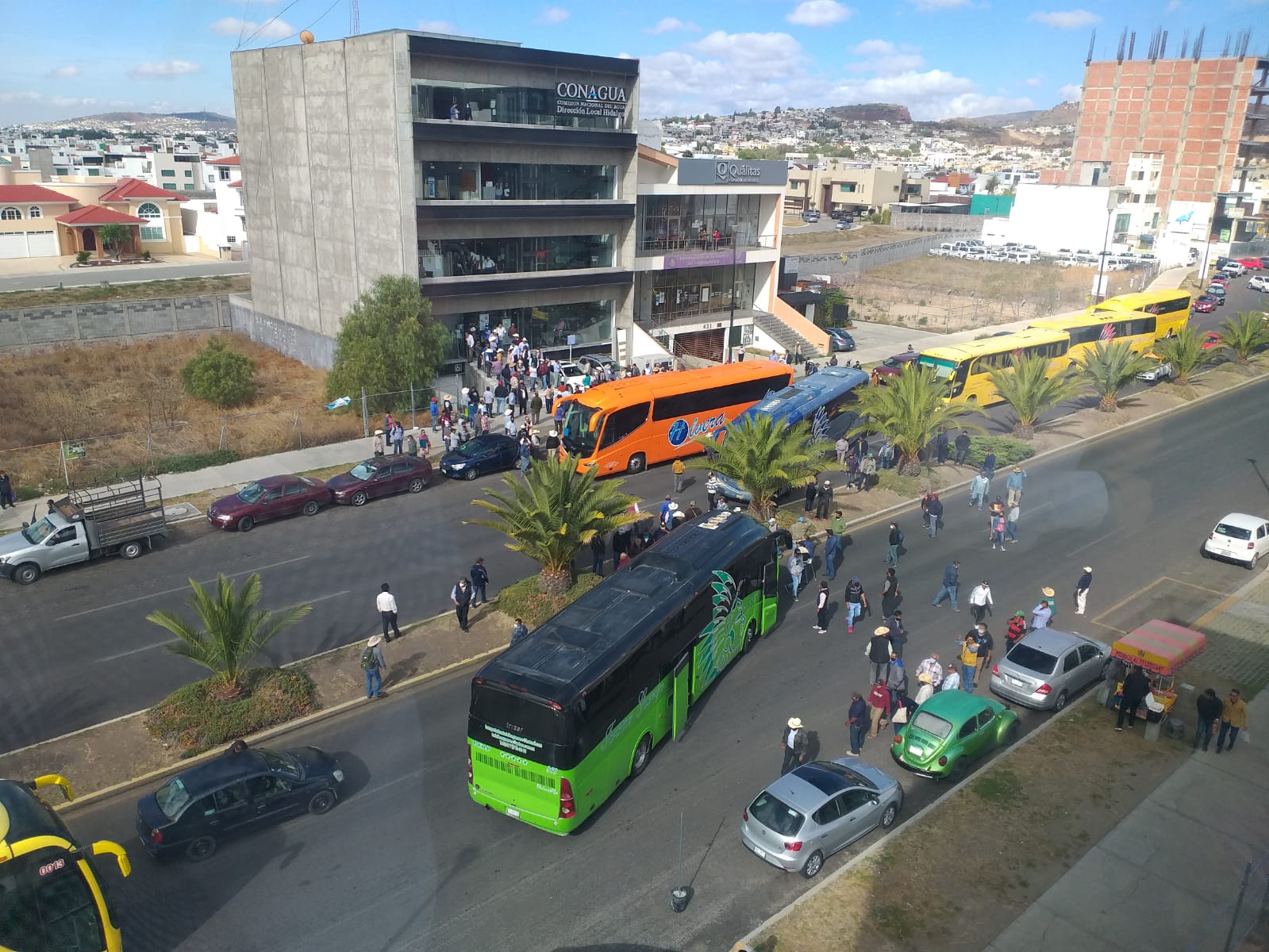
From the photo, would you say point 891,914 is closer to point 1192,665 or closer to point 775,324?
point 1192,665

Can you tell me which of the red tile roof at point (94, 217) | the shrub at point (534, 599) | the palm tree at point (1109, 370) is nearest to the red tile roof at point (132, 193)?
the red tile roof at point (94, 217)

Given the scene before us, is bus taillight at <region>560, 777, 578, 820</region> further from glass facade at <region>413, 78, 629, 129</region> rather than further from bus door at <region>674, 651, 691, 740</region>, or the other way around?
glass facade at <region>413, 78, 629, 129</region>

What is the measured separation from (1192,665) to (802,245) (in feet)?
259

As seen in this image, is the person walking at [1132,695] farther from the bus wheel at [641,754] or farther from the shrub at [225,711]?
the shrub at [225,711]

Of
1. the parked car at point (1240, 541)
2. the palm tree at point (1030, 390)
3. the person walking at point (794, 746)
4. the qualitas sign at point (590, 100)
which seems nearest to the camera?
the person walking at point (794, 746)

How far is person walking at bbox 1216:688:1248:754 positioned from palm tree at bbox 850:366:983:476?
14982 millimetres

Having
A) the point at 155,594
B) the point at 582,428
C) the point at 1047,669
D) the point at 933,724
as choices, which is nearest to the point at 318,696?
the point at 155,594

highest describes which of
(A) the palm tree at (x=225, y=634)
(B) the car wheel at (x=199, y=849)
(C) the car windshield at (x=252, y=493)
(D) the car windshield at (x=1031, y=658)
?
(A) the palm tree at (x=225, y=634)

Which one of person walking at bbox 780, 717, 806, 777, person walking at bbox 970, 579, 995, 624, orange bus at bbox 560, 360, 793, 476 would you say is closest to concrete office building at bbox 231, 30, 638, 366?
orange bus at bbox 560, 360, 793, 476

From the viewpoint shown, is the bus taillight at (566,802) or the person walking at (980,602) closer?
the bus taillight at (566,802)

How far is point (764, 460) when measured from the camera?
2628 centimetres

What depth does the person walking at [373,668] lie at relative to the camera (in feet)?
59.1

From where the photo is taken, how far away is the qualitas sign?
42000mm

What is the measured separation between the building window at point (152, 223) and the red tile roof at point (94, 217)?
176 inches
